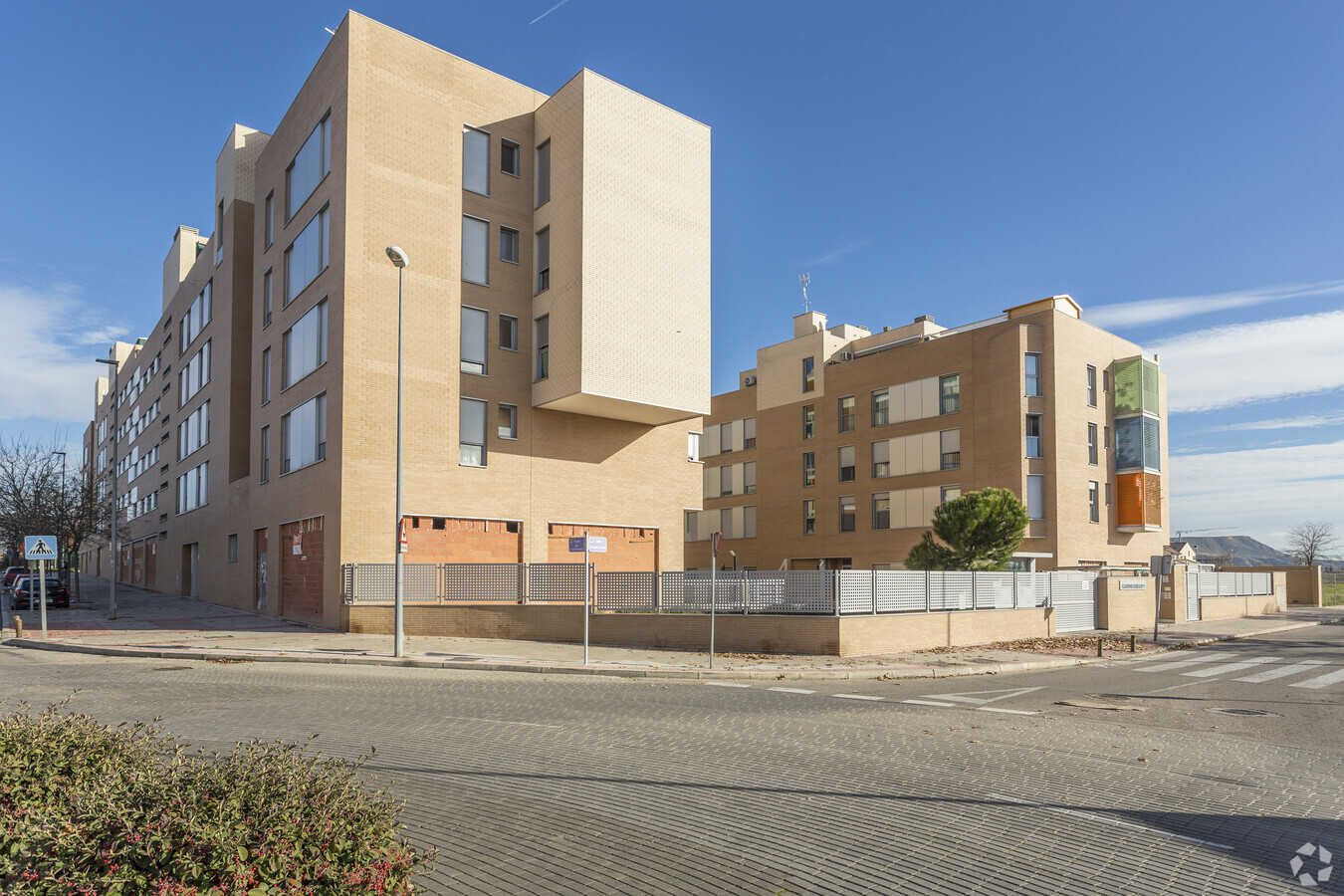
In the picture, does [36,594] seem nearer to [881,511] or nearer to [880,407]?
[881,511]

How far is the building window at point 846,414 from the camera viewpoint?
49662mm

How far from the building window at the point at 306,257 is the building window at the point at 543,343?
6808mm

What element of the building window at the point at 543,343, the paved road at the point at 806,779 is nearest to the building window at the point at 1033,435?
the building window at the point at 543,343

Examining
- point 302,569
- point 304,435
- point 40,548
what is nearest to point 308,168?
point 304,435

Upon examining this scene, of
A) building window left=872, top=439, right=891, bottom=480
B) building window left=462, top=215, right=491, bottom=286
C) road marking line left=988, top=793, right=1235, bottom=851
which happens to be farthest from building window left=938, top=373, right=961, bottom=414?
road marking line left=988, top=793, right=1235, bottom=851

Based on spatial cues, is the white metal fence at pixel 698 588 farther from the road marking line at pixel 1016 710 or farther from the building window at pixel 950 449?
the building window at pixel 950 449

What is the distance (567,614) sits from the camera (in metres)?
22.6

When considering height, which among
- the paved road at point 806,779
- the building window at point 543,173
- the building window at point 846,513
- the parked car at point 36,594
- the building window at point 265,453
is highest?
the building window at point 543,173

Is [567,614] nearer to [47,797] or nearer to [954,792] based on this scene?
[954,792]

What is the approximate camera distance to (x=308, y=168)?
2969 centimetres

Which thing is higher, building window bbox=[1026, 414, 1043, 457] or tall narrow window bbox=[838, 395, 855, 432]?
tall narrow window bbox=[838, 395, 855, 432]

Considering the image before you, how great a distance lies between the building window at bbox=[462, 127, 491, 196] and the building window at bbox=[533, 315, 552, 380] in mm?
4493

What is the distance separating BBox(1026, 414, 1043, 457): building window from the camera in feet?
136

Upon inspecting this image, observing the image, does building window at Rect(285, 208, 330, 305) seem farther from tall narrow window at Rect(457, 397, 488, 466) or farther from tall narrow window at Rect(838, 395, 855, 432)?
tall narrow window at Rect(838, 395, 855, 432)
